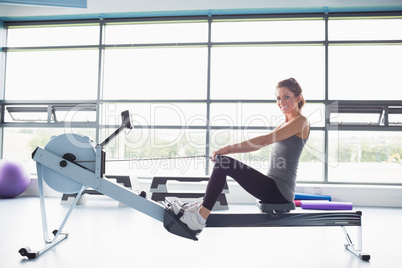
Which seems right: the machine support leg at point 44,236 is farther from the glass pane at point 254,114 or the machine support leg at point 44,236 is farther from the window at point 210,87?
the glass pane at point 254,114

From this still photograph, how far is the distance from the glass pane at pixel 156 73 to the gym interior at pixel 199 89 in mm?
18

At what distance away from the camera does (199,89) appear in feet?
15.2

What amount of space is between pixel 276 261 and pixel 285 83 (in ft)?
4.35

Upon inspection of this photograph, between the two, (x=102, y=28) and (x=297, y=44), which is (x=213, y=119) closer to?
(x=297, y=44)

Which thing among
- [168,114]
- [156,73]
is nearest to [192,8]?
[156,73]

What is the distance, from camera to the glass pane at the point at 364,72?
4.43 m

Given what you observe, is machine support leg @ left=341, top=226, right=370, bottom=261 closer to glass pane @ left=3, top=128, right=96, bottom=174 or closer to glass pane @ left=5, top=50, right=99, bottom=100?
glass pane @ left=5, top=50, right=99, bottom=100

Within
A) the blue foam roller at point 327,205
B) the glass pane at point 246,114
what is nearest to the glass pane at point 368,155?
the glass pane at point 246,114

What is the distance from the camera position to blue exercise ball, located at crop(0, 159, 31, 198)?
4055 mm

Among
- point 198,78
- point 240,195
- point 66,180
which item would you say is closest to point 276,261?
point 66,180

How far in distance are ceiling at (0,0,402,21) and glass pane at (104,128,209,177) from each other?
76.4 inches

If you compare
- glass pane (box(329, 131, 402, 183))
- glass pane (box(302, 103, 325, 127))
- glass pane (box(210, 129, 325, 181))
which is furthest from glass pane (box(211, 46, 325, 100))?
glass pane (box(329, 131, 402, 183))

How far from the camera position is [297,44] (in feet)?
14.8

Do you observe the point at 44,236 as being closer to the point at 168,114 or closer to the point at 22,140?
the point at 168,114
